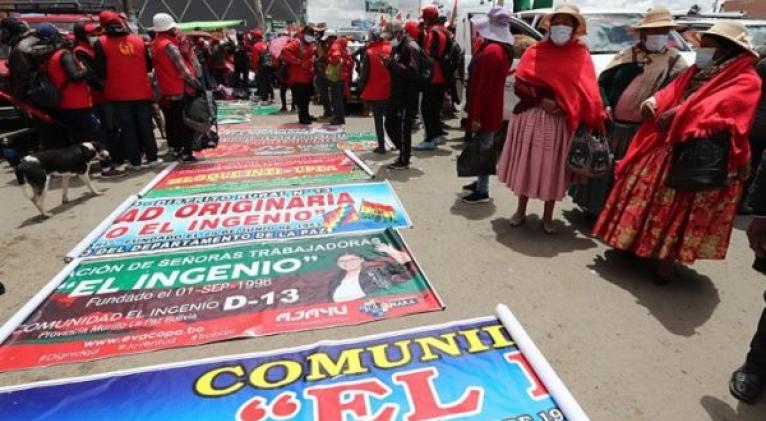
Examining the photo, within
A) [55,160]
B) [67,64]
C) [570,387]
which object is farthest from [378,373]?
[67,64]

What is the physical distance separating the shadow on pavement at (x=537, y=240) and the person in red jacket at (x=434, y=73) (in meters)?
3.32

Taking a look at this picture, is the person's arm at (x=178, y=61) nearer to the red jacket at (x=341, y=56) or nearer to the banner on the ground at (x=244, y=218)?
the banner on the ground at (x=244, y=218)

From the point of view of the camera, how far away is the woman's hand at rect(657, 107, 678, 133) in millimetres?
3006

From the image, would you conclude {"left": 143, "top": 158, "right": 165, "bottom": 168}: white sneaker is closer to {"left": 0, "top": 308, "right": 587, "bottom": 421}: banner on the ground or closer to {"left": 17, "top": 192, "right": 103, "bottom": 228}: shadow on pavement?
{"left": 17, "top": 192, "right": 103, "bottom": 228}: shadow on pavement

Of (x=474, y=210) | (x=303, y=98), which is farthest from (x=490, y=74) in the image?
(x=303, y=98)

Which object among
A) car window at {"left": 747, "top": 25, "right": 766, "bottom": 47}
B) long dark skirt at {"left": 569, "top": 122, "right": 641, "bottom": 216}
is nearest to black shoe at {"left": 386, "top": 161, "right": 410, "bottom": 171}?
long dark skirt at {"left": 569, "top": 122, "right": 641, "bottom": 216}

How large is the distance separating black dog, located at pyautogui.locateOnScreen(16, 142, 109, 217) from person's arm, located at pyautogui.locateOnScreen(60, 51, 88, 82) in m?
0.77

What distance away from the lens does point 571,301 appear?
3139 mm

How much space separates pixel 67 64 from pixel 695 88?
20.2ft

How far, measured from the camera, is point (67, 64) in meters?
5.20

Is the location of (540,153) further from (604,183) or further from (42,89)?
(42,89)

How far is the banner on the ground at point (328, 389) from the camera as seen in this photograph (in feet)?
7.02

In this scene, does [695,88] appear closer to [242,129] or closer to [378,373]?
[378,373]

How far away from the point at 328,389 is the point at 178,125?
561cm
